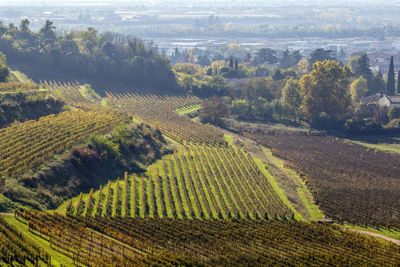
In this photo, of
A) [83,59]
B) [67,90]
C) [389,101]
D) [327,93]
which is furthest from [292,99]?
[83,59]

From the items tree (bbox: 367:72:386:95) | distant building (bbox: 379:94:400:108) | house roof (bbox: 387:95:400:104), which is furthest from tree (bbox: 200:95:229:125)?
tree (bbox: 367:72:386:95)

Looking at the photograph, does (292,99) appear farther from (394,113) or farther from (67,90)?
(67,90)

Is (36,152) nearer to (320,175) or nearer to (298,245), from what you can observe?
(298,245)

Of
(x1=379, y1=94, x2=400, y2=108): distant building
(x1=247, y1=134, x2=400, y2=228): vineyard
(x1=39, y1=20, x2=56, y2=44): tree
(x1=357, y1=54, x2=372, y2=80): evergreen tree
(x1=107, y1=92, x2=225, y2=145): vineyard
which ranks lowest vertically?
(x1=247, y1=134, x2=400, y2=228): vineyard

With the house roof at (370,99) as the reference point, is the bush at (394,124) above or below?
below

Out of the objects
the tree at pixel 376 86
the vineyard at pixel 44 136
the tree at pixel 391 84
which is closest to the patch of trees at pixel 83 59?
the vineyard at pixel 44 136

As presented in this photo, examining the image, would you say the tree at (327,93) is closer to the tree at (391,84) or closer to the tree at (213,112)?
the tree at (213,112)

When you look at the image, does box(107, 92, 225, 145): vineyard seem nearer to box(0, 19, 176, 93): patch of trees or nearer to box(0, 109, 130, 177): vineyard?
box(0, 109, 130, 177): vineyard
